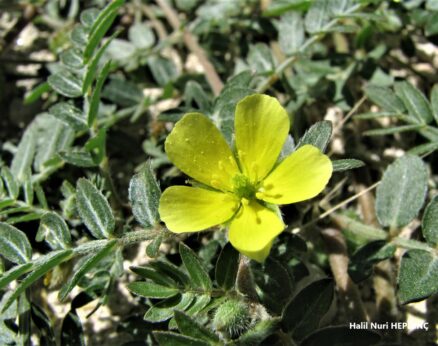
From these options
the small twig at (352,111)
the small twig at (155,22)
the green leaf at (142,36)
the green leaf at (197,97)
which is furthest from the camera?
the small twig at (155,22)

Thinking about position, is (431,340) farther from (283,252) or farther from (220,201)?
(220,201)

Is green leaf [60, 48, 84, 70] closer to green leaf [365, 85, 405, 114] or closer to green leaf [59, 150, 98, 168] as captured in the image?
green leaf [59, 150, 98, 168]

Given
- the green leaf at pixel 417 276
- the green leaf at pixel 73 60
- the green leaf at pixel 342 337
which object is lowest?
the green leaf at pixel 342 337

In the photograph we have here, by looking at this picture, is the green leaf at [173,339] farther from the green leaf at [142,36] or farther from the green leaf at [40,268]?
the green leaf at [142,36]

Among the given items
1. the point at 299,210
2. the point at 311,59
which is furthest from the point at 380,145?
the point at 299,210

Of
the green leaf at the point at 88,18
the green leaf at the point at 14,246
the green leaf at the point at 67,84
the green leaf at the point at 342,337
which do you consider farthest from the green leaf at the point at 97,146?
the green leaf at the point at 342,337

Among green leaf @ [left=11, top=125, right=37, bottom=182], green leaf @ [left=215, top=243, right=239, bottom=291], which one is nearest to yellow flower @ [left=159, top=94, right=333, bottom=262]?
green leaf @ [left=215, top=243, right=239, bottom=291]
